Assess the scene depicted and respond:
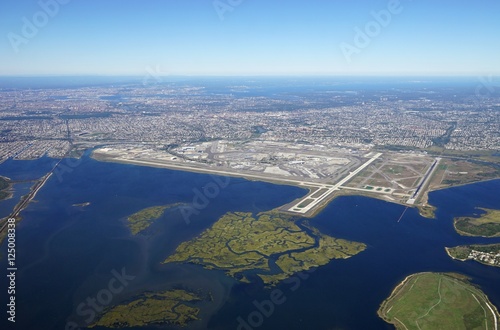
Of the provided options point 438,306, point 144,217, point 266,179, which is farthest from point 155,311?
point 266,179

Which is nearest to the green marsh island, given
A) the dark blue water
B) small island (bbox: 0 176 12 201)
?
the dark blue water

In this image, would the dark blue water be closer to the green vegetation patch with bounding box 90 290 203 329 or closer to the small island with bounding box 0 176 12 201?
the green vegetation patch with bounding box 90 290 203 329

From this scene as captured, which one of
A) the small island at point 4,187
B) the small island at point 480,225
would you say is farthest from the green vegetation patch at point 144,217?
the small island at point 480,225

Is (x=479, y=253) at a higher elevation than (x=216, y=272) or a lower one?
higher

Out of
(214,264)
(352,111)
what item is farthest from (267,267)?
(352,111)

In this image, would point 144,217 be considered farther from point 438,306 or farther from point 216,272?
point 438,306

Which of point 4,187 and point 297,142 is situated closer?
point 4,187

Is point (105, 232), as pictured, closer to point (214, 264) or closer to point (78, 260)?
point (78, 260)
